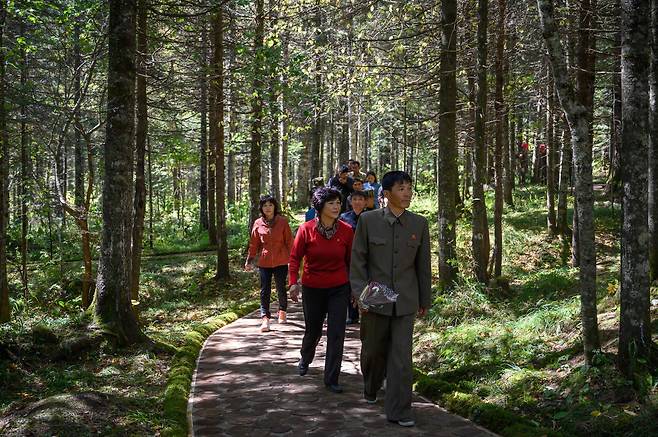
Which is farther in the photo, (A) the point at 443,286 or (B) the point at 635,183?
(A) the point at 443,286

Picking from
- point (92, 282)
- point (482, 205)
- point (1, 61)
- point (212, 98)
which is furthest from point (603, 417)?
point (212, 98)

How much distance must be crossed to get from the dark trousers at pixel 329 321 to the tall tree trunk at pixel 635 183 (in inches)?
116

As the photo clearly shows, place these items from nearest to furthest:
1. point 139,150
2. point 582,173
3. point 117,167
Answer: point 582,173 → point 117,167 → point 139,150

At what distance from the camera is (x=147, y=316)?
13.8 meters

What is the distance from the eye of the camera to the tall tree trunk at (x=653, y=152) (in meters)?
7.55

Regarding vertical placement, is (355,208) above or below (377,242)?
above

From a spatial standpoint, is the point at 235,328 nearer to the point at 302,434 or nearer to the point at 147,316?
the point at 147,316

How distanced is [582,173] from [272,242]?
216 inches

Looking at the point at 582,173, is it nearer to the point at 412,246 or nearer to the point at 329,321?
the point at 412,246

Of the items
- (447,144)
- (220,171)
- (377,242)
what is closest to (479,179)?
(447,144)

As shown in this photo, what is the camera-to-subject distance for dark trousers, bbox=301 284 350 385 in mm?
6852

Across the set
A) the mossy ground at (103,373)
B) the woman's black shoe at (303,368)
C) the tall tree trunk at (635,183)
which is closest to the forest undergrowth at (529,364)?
the tall tree trunk at (635,183)

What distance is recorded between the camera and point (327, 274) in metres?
7.02

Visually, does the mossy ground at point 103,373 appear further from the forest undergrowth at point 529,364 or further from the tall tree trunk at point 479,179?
the tall tree trunk at point 479,179
